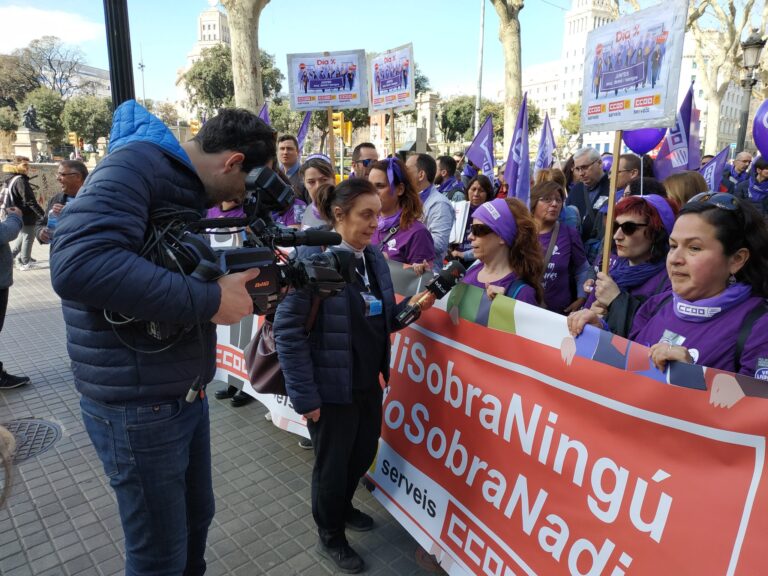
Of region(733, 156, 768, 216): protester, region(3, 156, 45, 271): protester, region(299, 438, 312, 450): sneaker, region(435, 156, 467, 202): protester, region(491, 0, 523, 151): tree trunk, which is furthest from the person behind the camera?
region(491, 0, 523, 151): tree trunk

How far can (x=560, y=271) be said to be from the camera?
12.4 ft

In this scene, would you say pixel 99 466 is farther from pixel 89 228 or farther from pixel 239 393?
pixel 89 228

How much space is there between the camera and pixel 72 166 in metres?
6.15

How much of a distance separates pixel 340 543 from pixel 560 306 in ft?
7.28

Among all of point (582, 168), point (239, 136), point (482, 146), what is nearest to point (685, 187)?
point (582, 168)

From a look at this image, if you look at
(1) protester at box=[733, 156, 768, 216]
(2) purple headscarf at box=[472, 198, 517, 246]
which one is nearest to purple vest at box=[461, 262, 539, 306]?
(2) purple headscarf at box=[472, 198, 517, 246]

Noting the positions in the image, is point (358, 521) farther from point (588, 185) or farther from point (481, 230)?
point (588, 185)

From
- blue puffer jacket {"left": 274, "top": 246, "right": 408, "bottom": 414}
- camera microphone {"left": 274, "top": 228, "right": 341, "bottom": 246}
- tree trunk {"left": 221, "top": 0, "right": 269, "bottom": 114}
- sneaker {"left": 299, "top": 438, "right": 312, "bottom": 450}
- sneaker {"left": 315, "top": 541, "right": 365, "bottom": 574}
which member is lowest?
sneaker {"left": 299, "top": 438, "right": 312, "bottom": 450}

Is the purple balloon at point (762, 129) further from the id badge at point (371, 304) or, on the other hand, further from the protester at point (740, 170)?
the protester at point (740, 170)

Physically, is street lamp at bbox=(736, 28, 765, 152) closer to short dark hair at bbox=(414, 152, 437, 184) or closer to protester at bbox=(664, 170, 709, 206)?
protester at bbox=(664, 170, 709, 206)

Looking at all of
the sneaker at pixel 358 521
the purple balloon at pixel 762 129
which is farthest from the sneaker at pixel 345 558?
the purple balloon at pixel 762 129

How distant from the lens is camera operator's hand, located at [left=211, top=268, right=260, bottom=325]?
1.45m

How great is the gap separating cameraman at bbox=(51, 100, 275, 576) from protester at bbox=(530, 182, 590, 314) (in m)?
2.64

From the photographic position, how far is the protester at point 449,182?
7.28m
